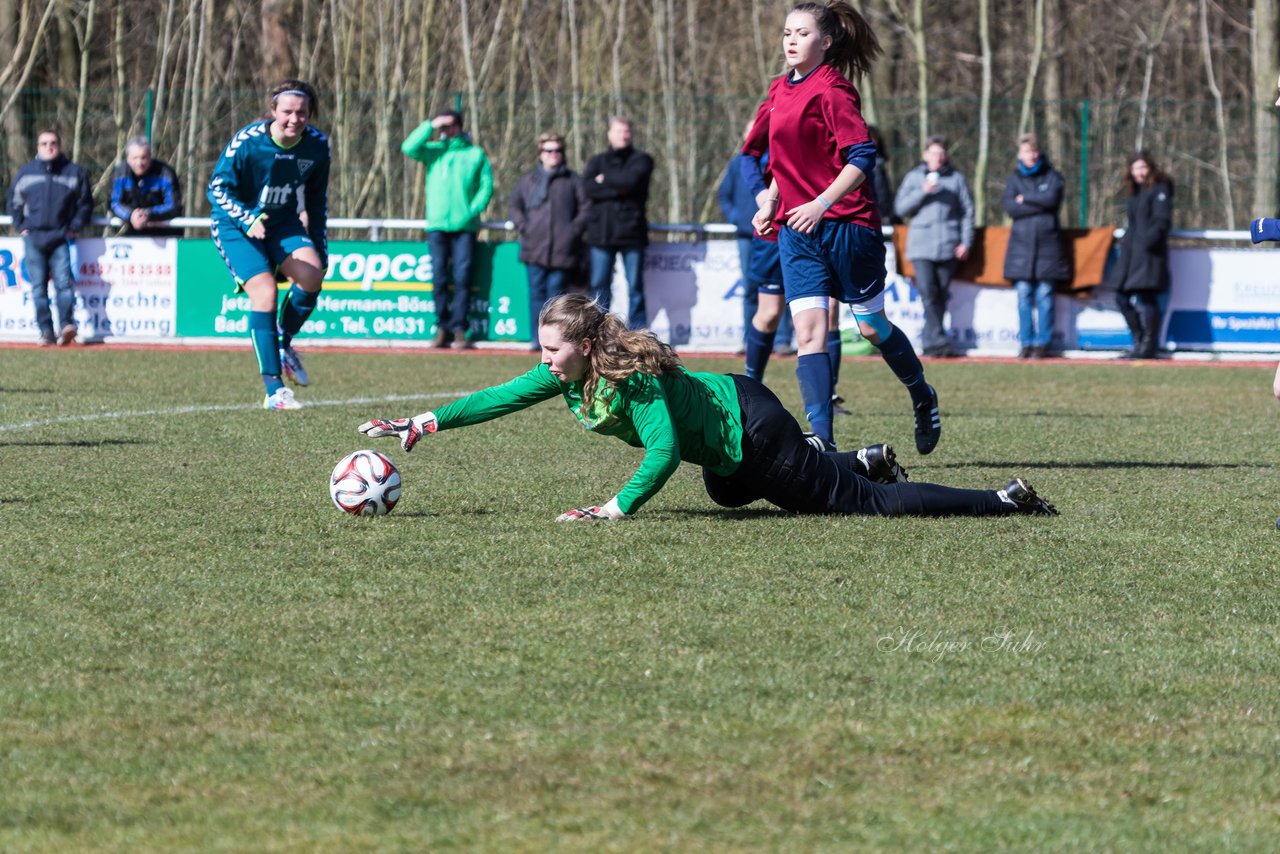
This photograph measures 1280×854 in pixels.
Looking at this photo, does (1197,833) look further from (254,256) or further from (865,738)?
(254,256)

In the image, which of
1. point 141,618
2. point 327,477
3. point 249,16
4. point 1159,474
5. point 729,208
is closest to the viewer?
point 141,618

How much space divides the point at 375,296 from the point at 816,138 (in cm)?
1081

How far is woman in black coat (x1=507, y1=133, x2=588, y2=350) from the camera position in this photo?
1717 cm

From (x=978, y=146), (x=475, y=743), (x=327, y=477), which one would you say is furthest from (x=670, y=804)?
(x=978, y=146)

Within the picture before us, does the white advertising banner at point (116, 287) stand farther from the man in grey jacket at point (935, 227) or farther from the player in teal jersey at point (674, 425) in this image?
the player in teal jersey at point (674, 425)

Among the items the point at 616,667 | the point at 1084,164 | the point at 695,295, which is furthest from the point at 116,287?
the point at 616,667

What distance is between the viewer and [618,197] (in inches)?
669

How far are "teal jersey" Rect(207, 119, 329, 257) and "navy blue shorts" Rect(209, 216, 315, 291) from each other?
0.05 m

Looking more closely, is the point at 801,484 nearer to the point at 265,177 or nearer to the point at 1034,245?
the point at 265,177

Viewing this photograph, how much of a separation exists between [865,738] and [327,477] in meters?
4.34

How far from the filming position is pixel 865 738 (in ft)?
12.3

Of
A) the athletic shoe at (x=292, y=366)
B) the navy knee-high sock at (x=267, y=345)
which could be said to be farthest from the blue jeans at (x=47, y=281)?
the navy knee-high sock at (x=267, y=345)

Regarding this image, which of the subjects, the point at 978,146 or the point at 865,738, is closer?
the point at 865,738

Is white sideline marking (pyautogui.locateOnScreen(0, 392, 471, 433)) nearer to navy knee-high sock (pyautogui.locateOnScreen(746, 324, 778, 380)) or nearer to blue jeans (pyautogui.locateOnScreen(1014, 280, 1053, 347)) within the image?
navy knee-high sock (pyautogui.locateOnScreen(746, 324, 778, 380))
